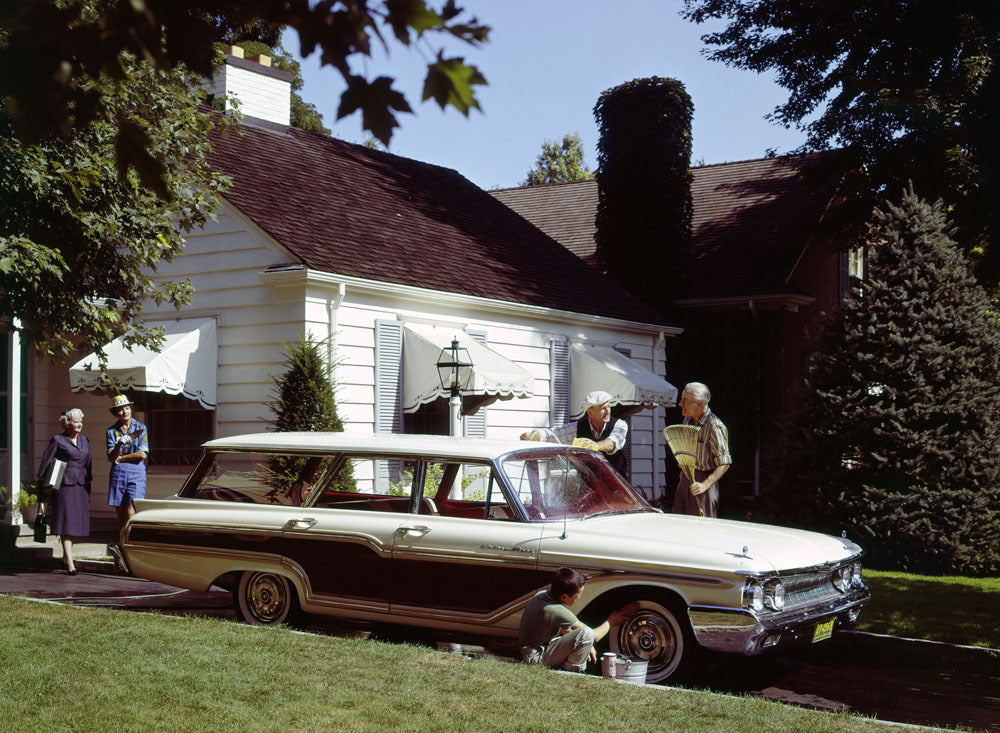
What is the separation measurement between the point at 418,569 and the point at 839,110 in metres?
17.1

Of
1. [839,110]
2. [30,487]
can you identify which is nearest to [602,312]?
[839,110]

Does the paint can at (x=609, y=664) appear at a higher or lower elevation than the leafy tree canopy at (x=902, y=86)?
lower

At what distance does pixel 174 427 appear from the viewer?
16.5m

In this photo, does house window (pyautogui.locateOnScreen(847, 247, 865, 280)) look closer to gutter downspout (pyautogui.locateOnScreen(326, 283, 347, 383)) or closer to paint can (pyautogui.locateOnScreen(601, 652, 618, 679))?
gutter downspout (pyautogui.locateOnScreen(326, 283, 347, 383))

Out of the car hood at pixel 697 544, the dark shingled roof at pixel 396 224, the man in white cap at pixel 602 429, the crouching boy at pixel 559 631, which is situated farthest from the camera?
the dark shingled roof at pixel 396 224

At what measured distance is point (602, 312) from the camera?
20.7 meters

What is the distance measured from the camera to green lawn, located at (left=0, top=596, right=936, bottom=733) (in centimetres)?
571

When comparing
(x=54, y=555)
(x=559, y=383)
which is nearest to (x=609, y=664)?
(x=54, y=555)

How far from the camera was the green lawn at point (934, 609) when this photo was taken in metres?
9.38

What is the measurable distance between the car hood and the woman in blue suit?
677 cm

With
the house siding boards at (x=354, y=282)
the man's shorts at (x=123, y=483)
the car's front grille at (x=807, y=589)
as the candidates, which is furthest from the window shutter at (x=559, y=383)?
the car's front grille at (x=807, y=589)

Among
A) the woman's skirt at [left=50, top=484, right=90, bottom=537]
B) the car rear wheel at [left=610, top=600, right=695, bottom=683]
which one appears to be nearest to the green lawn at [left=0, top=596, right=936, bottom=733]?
the car rear wheel at [left=610, top=600, right=695, bottom=683]

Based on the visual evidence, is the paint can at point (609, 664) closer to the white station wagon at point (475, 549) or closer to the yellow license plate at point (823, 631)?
the white station wagon at point (475, 549)

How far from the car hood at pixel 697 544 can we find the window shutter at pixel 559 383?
36.2 ft
